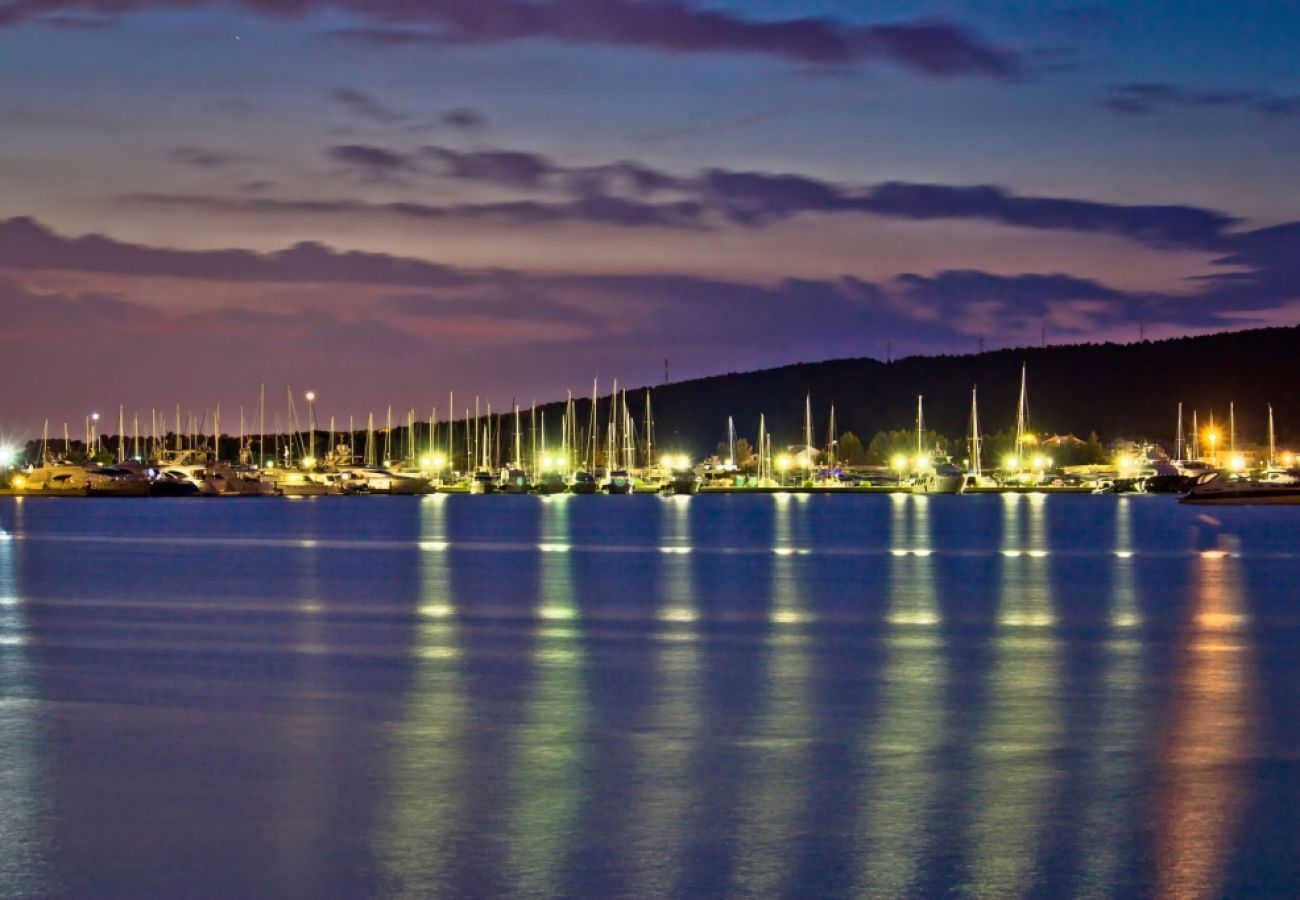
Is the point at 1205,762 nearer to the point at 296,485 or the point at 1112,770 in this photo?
the point at 1112,770

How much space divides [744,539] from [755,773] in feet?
130

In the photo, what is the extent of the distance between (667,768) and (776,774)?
700 mm

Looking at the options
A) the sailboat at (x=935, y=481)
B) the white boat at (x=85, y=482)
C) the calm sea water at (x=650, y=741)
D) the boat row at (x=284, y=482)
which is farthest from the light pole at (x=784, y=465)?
the calm sea water at (x=650, y=741)

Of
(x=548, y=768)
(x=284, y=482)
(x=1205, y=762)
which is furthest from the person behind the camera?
(x=284, y=482)

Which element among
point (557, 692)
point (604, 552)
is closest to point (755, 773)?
point (557, 692)

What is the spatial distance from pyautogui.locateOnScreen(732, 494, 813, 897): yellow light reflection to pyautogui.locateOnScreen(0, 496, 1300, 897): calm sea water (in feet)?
0.10

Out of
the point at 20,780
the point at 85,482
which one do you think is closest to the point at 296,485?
the point at 85,482

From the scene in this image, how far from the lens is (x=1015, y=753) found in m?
11.4

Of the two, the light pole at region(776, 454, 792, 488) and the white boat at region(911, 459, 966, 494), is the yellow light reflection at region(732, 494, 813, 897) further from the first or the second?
the light pole at region(776, 454, 792, 488)

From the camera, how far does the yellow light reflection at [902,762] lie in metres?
8.40

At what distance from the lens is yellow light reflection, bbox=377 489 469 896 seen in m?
8.39

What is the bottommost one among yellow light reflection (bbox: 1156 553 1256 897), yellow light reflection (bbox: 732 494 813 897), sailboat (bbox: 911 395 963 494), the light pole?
yellow light reflection (bbox: 1156 553 1256 897)

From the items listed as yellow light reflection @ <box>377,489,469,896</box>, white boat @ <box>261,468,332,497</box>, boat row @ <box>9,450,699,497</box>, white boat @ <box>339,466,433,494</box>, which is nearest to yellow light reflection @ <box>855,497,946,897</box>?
yellow light reflection @ <box>377,489,469,896</box>

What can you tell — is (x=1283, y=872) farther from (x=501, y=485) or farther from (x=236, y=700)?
(x=501, y=485)
